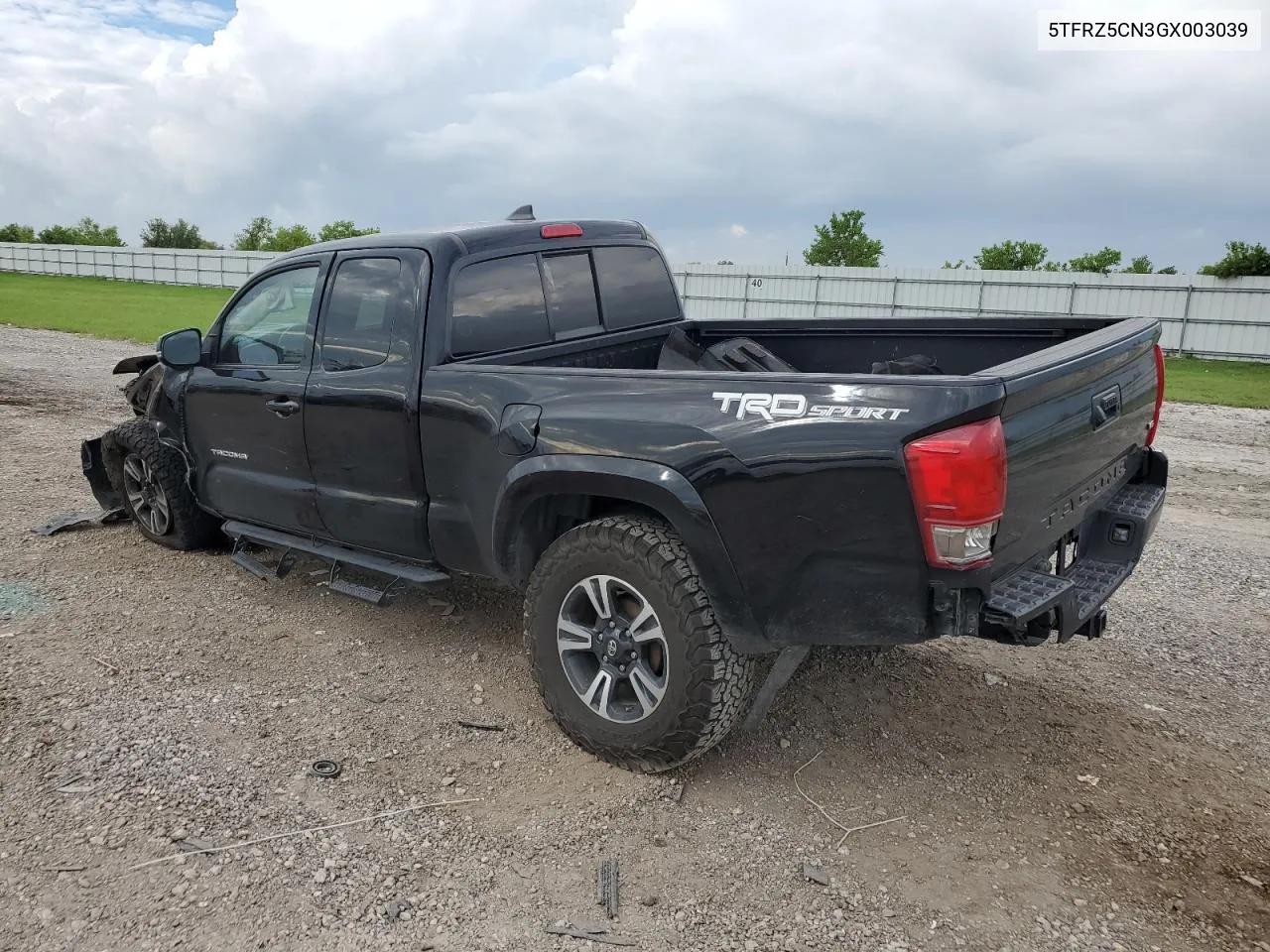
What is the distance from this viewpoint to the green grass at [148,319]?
54.2 ft

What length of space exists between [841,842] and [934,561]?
1047mm

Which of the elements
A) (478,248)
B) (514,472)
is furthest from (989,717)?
(478,248)

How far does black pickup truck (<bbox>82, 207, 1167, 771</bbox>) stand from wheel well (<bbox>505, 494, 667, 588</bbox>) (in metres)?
0.01

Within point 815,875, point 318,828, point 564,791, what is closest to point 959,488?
point 815,875

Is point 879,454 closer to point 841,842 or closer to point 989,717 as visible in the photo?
point 841,842

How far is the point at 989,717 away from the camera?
4059 millimetres

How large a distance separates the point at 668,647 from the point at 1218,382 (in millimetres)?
18283

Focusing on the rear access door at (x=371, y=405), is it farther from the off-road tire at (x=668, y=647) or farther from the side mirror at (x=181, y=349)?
the side mirror at (x=181, y=349)

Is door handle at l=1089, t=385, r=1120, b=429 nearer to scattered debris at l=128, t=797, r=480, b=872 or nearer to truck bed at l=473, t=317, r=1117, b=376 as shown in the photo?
truck bed at l=473, t=317, r=1117, b=376

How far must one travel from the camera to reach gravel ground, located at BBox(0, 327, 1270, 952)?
285cm

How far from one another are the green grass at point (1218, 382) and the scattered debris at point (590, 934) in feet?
47.2

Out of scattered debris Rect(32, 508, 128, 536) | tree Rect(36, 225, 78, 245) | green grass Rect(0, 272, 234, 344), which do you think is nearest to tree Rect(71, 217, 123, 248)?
tree Rect(36, 225, 78, 245)

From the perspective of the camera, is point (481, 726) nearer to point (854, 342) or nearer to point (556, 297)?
point (556, 297)

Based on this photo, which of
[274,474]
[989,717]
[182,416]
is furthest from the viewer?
[182,416]
